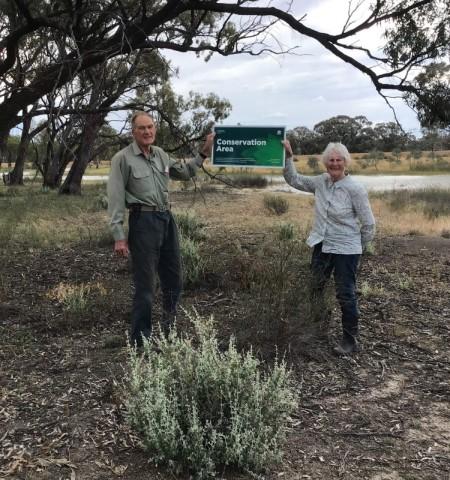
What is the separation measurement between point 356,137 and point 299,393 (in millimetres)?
27427

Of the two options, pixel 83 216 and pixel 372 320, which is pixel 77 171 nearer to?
pixel 83 216

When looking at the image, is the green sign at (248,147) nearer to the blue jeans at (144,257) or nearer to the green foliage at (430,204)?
the blue jeans at (144,257)

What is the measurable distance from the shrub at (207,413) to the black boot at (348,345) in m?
1.36

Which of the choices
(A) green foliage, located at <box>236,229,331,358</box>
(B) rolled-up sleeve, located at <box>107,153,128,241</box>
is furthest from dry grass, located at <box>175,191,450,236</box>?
(B) rolled-up sleeve, located at <box>107,153,128,241</box>

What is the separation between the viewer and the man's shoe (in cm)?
448

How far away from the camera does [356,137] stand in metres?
29.7

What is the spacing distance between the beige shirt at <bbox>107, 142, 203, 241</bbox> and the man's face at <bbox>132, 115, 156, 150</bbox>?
72 millimetres

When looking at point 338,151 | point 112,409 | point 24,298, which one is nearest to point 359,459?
point 112,409

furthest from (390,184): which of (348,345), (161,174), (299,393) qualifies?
(299,393)

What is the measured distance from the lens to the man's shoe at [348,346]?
4477 millimetres

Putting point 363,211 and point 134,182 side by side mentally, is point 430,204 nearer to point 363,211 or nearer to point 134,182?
point 363,211

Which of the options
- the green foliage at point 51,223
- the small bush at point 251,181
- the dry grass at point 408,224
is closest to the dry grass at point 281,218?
the dry grass at point 408,224

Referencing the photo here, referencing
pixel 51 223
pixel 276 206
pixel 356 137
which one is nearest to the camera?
pixel 51 223

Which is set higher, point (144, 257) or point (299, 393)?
point (144, 257)
